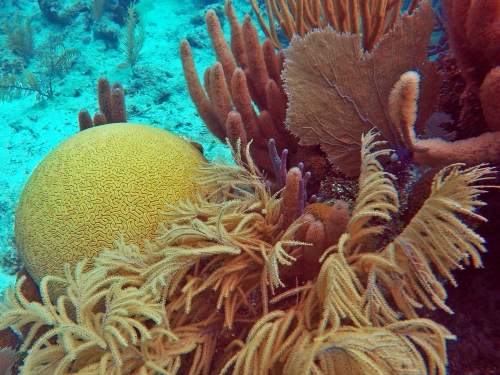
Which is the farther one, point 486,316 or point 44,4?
point 44,4

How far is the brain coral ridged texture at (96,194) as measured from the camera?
2.31 metres

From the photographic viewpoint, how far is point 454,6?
1760 millimetres

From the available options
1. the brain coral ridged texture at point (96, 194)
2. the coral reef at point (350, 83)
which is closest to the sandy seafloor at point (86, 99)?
the brain coral ridged texture at point (96, 194)

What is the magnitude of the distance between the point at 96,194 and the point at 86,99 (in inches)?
213

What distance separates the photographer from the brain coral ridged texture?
2312 mm

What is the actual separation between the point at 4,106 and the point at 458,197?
340 inches

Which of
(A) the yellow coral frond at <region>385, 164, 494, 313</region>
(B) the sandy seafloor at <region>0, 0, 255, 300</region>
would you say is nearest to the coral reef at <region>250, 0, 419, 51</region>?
(A) the yellow coral frond at <region>385, 164, 494, 313</region>

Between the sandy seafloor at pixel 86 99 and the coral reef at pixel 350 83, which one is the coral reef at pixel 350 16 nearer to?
the coral reef at pixel 350 83

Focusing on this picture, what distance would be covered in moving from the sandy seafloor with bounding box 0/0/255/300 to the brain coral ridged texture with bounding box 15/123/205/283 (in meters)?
1.75

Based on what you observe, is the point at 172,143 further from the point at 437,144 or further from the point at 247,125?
the point at 437,144

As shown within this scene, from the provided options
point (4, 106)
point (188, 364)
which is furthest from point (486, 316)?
point (4, 106)

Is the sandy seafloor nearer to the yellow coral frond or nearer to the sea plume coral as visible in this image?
the sea plume coral

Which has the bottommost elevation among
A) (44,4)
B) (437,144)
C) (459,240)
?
(459,240)

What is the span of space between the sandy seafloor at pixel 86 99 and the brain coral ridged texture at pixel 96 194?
5.73 feet
